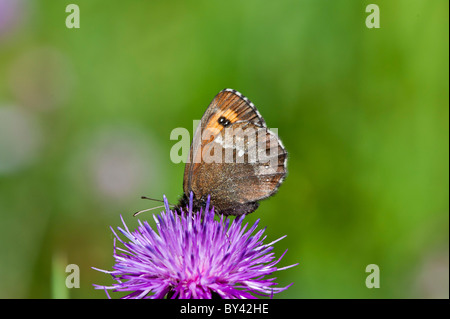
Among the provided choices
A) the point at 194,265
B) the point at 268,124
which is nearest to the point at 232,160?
the point at 194,265

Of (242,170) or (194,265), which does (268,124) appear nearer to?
(242,170)

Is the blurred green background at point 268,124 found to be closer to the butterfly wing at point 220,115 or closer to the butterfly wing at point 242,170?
the butterfly wing at point 242,170

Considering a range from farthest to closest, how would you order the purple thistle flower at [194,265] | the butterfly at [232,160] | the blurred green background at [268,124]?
the blurred green background at [268,124] → the butterfly at [232,160] → the purple thistle flower at [194,265]

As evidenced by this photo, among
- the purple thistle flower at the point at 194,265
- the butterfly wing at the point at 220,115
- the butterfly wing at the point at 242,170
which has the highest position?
the butterfly wing at the point at 220,115

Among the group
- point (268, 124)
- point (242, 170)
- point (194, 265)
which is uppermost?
point (268, 124)

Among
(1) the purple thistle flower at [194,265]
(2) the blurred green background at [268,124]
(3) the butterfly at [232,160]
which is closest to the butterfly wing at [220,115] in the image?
(3) the butterfly at [232,160]

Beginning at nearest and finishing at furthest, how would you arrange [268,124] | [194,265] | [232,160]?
[194,265] → [232,160] → [268,124]

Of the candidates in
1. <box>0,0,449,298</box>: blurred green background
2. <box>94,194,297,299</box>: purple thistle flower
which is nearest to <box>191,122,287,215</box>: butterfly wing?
<box>94,194,297,299</box>: purple thistle flower

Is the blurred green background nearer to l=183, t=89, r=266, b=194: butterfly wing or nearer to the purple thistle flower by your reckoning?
l=183, t=89, r=266, b=194: butterfly wing

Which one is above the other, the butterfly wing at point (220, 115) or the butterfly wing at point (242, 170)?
the butterfly wing at point (220, 115)
